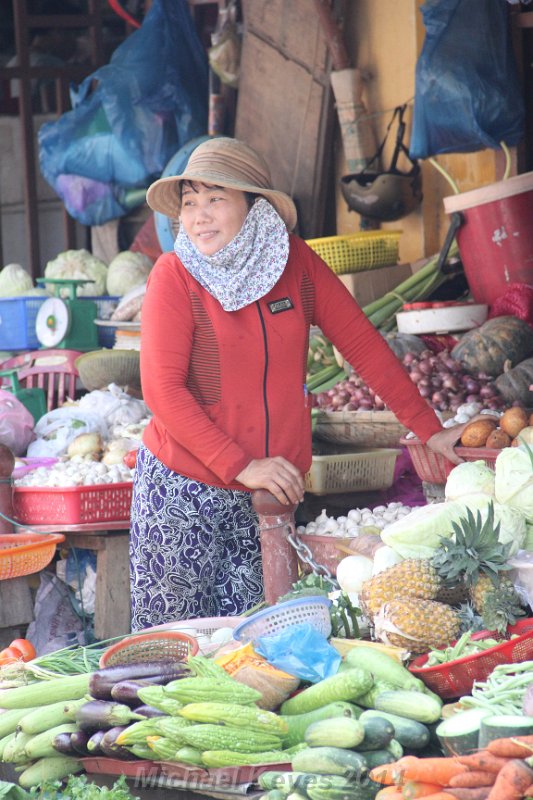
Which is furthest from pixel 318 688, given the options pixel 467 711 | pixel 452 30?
pixel 452 30

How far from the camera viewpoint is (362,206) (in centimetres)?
629

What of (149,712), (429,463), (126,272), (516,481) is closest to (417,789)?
(149,712)

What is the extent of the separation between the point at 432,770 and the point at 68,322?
16.5ft

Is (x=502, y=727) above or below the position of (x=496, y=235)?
below

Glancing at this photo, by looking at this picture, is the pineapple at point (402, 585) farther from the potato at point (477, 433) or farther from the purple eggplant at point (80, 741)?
the potato at point (477, 433)

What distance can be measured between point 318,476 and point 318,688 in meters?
2.35

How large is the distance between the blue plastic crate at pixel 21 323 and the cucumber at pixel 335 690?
193 inches

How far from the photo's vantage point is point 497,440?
365cm

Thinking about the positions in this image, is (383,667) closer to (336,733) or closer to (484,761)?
(336,733)

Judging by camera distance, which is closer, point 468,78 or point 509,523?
point 509,523

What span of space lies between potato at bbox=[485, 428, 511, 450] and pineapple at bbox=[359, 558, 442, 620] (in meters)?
1.07

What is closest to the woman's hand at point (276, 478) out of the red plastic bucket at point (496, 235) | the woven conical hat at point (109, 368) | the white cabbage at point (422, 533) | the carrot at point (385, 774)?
the white cabbage at point (422, 533)

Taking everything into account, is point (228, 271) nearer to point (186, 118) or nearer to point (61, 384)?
point (61, 384)

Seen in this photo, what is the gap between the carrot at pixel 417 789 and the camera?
6.61ft
